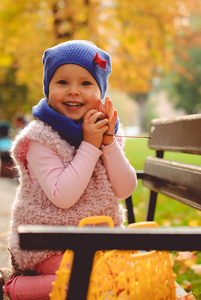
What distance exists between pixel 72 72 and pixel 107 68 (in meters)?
0.23

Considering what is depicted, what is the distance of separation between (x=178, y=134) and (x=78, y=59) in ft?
3.01

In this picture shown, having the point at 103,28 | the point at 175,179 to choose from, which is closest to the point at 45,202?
the point at 175,179

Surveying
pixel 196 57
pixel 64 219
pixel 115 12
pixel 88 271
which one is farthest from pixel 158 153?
pixel 196 57

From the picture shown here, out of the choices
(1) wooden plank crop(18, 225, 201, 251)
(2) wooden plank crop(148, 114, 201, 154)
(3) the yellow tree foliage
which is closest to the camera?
(1) wooden plank crop(18, 225, 201, 251)

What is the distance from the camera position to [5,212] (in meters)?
5.92

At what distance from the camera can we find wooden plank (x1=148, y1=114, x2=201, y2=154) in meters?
2.30

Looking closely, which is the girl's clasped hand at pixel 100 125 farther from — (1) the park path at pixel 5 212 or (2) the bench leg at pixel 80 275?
(1) the park path at pixel 5 212

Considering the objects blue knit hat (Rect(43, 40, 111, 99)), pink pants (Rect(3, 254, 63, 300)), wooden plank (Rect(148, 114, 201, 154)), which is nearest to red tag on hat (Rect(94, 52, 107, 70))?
blue knit hat (Rect(43, 40, 111, 99))

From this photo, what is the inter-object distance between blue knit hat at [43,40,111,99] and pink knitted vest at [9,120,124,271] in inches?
11.6

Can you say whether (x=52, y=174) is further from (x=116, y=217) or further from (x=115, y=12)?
(x=115, y=12)

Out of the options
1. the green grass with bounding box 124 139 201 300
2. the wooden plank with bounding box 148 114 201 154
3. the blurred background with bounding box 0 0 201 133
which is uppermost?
the blurred background with bounding box 0 0 201 133

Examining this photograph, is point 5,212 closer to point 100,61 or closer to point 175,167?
point 175,167

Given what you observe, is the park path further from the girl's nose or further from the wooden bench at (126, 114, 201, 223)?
the girl's nose

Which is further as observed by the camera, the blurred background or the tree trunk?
the tree trunk
